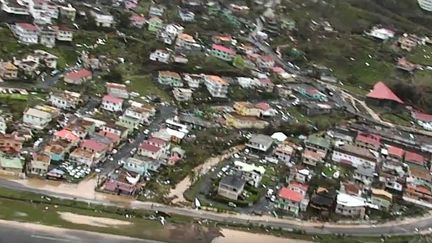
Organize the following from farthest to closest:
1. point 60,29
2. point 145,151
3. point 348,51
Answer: point 348,51 < point 60,29 < point 145,151

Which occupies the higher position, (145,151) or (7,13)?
(145,151)

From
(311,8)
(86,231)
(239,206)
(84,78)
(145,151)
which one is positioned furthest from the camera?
(311,8)

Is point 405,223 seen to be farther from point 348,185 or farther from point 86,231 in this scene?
point 86,231

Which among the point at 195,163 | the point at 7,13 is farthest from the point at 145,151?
the point at 7,13

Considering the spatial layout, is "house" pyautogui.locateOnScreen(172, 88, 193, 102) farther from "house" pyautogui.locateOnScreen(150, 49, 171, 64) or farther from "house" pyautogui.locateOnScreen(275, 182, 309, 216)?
"house" pyautogui.locateOnScreen(275, 182, 309, 216)

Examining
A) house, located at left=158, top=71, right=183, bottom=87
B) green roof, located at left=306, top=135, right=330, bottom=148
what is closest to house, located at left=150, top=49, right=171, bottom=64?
house, located at left=158, top=71, right=183, bottom=87

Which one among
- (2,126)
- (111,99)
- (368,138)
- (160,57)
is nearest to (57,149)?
(2,126)

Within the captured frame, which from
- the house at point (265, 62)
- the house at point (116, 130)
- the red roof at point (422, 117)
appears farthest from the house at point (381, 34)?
the house at point (116, 130)

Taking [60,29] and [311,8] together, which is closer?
[60,29]

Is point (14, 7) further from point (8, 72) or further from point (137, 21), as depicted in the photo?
point (137, 21)
